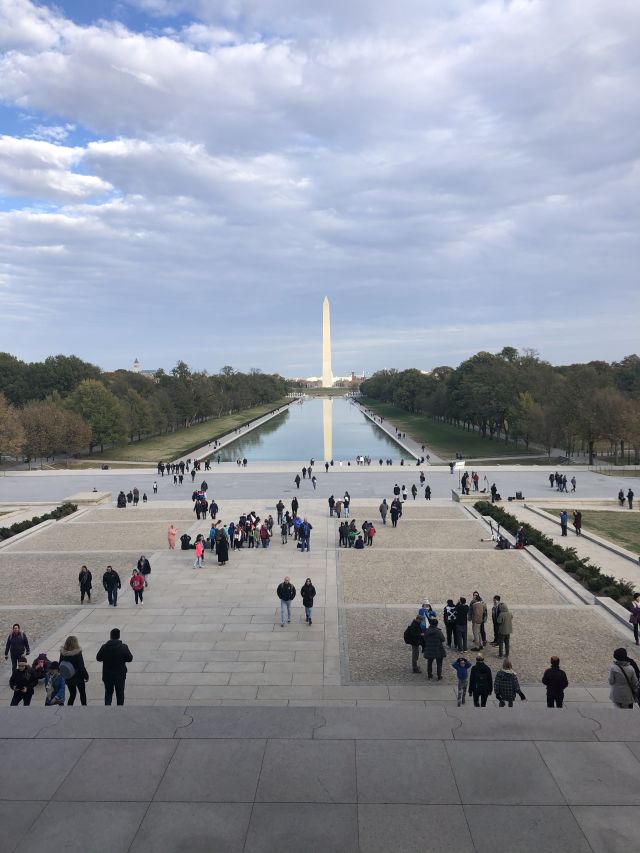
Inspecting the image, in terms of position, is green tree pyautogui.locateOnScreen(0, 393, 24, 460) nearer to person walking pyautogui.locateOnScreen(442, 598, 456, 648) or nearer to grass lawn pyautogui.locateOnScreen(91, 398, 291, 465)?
grass lawn pyautogui.locateOnScreen(91, 398, 291, 465)

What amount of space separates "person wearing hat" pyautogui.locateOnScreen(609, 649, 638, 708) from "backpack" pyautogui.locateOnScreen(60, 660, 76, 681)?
7.76m

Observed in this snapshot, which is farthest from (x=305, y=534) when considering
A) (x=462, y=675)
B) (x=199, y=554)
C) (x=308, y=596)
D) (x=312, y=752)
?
(x=312, y=752)

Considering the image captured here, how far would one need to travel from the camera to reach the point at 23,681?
9.42 m

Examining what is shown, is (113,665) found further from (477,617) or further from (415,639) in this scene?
(477,617)

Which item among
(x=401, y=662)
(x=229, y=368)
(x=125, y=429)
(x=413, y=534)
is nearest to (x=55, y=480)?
(x=125, y=429)

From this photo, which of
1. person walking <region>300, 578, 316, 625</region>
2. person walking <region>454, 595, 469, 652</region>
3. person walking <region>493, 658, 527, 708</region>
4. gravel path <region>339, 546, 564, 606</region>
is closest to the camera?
person walking <region>493, 658, 527, 708</region>

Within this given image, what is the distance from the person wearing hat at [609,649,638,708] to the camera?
341 inches

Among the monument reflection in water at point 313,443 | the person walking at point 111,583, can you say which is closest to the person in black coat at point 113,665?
the person walking at point 111,583

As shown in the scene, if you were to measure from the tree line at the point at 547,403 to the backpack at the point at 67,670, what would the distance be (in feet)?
157

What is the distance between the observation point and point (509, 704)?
29.8 feet

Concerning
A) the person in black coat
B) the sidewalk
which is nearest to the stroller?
the person in black coat

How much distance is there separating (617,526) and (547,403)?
37.2 metres

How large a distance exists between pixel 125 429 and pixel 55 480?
21.8 meters

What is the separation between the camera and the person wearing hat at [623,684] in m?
8.66
